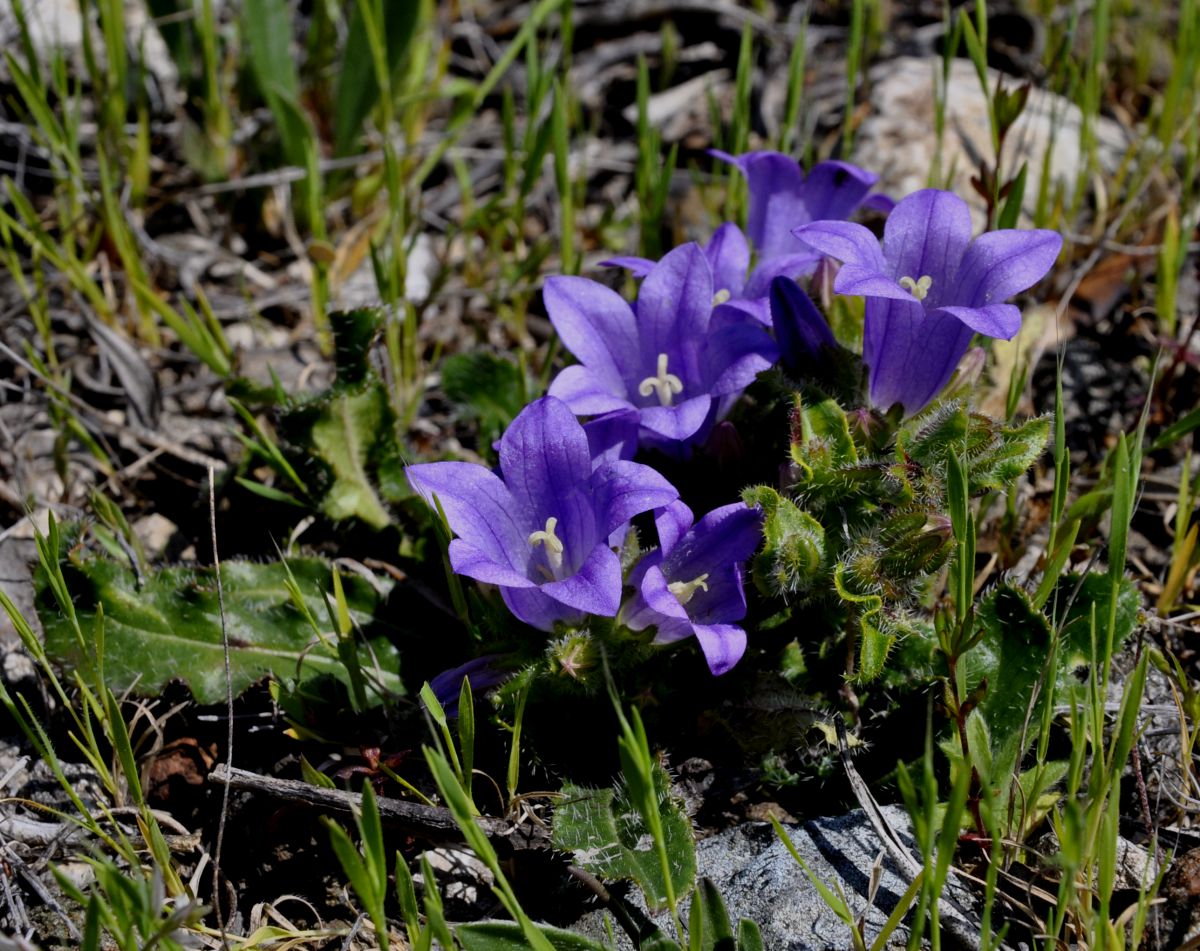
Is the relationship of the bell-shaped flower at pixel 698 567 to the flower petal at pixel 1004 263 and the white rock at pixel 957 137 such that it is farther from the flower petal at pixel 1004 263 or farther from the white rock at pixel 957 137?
the white rock at pixel 957 137

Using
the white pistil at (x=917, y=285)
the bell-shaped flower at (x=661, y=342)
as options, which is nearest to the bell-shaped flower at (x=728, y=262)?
the bell-shaped flower at (x=661, y=342)

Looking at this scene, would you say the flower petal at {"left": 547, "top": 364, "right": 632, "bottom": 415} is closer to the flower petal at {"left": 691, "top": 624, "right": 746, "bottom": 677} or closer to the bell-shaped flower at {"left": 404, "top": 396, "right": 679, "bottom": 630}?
the bell-shaped flower at {"left": 404, "top": 396, "right": 679, "bottom": 630}

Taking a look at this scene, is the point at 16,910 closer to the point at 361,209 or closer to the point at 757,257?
the point at 757,257

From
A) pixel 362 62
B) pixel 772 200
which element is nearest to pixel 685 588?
pixel 772 200

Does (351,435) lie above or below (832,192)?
below

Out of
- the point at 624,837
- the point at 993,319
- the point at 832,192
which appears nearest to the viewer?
the point at 993,319

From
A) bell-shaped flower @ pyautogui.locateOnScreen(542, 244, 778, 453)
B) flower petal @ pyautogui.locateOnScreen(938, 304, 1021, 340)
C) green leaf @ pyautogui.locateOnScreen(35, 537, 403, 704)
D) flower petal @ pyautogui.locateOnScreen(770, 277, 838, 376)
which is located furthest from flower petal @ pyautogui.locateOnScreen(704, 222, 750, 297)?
green leaf @ pyautogui.locateOnScreen(35, 537, 403, 704)

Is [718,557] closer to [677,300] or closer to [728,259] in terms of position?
[677,300]
